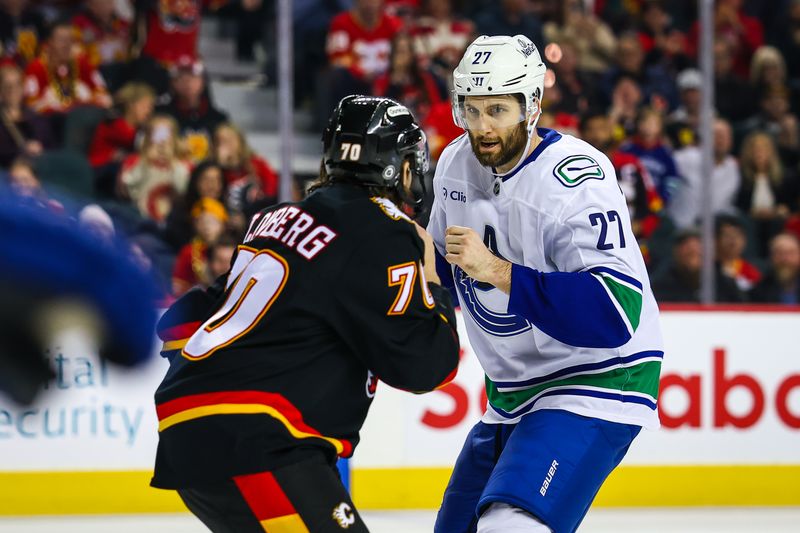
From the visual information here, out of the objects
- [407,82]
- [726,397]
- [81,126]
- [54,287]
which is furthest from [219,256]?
[54,287]

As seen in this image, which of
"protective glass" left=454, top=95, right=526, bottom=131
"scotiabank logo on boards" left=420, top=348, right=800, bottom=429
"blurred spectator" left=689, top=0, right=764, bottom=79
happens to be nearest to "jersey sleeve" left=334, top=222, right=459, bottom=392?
"protective glass" left=454, top=95, right=526, bottom=131

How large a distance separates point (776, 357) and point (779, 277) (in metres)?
1.02

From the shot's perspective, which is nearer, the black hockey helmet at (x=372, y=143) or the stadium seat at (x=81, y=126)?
the black hockey helmet at (x=372, y=143)

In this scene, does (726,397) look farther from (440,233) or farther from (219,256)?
(440,233)

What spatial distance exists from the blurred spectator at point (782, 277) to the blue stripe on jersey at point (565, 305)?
3977mm

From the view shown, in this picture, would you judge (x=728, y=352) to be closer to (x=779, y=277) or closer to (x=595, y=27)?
(x=779, y=277)

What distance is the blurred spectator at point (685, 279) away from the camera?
20.6 feet

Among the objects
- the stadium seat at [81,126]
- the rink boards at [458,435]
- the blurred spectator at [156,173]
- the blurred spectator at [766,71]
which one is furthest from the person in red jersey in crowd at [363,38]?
the rink boards at [458,435]

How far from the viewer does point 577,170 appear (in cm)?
288

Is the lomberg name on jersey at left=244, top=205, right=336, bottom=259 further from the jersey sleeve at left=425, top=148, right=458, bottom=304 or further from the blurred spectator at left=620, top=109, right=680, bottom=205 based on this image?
the blurred spectator at left=620, top=109, right=680, bottom=205

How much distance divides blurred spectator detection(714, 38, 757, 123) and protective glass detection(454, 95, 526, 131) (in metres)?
4.96

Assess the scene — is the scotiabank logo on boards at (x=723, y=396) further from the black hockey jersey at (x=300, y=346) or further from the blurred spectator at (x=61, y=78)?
the black hockey jersey at (x=300, y=346)

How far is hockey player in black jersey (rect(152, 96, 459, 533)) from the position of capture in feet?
7.68

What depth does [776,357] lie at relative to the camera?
18.6ft
